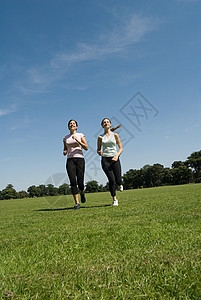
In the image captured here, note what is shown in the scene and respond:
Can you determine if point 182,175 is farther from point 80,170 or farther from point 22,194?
point 80,170

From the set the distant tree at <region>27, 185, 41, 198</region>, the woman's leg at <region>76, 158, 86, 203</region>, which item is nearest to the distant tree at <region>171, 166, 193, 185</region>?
the distant tree at <region>27, 185, 41, 198</region>

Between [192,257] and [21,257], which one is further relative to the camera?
[21,257]

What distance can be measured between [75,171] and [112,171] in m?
1.22

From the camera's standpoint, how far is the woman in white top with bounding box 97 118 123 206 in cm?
717

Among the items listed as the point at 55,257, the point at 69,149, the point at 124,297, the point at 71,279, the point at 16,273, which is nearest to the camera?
the point at 124,297

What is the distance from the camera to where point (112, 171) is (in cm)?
727

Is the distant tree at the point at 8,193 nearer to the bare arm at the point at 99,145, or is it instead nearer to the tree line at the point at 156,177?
the tree line at the point at 156,177

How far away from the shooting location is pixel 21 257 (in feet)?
7.99

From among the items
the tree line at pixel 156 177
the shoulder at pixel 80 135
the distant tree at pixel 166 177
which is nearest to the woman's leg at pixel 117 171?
the shoulder at pixel 80 135

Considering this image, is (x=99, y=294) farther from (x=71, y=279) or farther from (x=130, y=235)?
(x=130, y=235)

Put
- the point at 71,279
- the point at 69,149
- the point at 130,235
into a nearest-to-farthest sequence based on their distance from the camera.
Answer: the point at 71,279 < the point at 130,235 < the point at 69,149

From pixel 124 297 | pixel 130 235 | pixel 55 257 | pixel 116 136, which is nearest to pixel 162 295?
pixel 124 297

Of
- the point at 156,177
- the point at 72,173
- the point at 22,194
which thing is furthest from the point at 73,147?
the point at 22,194

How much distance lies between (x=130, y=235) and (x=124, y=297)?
4.76ft
